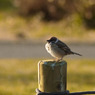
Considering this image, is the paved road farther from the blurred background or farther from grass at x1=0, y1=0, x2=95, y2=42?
grass at x1=0, y1=0, x2=95, y2=42

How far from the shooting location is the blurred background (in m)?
11.1

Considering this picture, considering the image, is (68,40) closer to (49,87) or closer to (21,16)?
(21,16)

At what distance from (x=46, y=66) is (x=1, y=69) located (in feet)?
31.2

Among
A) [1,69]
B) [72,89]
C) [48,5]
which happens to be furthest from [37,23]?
[72,89]

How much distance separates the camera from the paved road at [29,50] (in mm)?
15734

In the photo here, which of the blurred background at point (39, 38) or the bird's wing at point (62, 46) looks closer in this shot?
the bird's wing at point (62, 46)

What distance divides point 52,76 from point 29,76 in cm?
847

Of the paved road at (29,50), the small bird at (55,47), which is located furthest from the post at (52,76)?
the paved road at (29,50)

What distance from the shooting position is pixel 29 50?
16938mm

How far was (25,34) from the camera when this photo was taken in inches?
747

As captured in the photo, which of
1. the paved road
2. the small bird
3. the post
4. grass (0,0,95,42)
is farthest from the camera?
grass (0,0,95,42)

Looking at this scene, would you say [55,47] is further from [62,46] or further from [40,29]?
[40,29]

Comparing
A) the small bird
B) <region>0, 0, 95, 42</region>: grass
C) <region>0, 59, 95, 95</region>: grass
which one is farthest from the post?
<region>0, 0, 95, 42</region>: grass

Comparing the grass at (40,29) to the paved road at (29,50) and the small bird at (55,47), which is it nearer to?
the paved road at (29,50)
